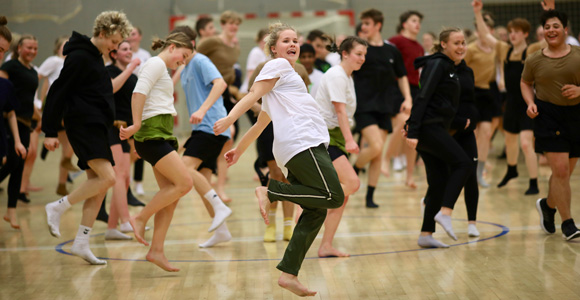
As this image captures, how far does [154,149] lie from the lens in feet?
15.3

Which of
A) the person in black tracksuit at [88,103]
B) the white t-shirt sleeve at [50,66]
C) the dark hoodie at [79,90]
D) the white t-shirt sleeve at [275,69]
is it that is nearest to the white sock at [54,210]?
the person in black tracksuit at [88,103]

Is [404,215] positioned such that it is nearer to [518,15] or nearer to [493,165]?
[493,165]

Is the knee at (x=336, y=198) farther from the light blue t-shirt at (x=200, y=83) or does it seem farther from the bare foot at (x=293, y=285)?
the light blue t-shirt at (x=200, y=83)

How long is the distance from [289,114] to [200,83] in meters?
1.94

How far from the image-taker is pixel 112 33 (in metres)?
4.89

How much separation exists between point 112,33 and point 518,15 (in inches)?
565

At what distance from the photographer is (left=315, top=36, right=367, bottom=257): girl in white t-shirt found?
5.05m

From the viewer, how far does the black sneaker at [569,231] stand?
522 cm

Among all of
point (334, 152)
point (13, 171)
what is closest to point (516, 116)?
point (334, 152)

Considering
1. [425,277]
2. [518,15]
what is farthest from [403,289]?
[518,15]

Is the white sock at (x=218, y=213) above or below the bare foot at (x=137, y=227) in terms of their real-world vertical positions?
below

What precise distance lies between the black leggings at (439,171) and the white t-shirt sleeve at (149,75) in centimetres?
201

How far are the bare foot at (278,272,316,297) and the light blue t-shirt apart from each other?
213 cm

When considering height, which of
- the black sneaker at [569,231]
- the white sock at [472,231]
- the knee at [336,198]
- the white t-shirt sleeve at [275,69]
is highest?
the white t-shirt sleeve at [275,69]
